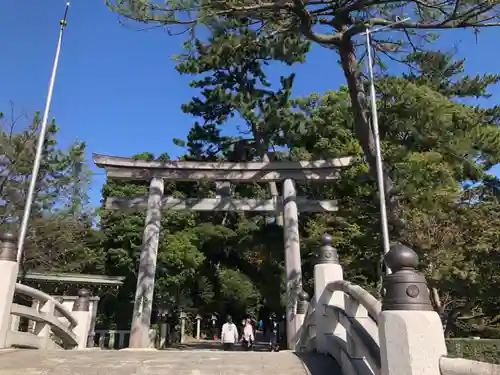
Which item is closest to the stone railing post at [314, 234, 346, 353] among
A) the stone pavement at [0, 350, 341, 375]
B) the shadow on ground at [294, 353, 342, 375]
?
the shadow on ground at [294, 353, 342, 375]

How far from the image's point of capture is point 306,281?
15625mm

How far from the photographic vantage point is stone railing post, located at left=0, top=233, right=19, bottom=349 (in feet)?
18.9

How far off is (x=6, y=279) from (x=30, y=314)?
113 centimetres

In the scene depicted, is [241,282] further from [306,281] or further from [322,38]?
[322,38]

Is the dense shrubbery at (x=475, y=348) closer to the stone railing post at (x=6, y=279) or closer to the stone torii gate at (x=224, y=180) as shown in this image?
the stone torii gate at (x=224, y=180)

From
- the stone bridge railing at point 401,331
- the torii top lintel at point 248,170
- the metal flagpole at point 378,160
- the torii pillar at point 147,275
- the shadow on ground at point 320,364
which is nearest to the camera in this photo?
the stone bridge railing at point 401,331

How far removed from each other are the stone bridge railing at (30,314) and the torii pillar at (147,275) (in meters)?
1.17

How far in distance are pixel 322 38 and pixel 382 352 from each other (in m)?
8.87

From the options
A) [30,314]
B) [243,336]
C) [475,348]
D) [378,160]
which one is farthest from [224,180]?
[475,348]

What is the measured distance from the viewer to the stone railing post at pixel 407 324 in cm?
245

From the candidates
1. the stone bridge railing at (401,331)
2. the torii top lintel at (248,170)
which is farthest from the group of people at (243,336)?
the stone bridge railing at (401,331)

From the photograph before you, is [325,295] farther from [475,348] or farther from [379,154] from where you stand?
[475,348]

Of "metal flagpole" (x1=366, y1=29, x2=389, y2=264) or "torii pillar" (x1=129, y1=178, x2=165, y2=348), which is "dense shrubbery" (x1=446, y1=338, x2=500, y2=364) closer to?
"metal flagpole" (x1=366, y1=29, x2=389, y2=264)

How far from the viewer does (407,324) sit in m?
2.52
